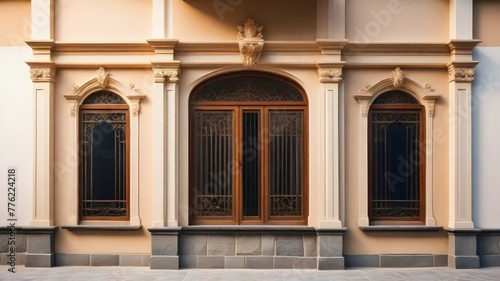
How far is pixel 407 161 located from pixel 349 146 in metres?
1.20

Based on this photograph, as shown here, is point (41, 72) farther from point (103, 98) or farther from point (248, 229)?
point (248, 229)

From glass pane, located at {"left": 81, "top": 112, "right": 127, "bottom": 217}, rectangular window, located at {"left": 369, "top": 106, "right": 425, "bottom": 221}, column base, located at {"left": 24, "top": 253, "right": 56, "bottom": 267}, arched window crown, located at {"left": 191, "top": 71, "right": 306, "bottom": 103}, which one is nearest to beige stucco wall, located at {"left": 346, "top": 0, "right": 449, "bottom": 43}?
rectangular window, located at {"left": 369, "top": 106, "right": 425, "bottom": 221}

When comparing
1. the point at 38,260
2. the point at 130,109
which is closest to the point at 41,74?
the point at 130,109

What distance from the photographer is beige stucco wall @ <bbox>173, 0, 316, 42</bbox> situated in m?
10.2

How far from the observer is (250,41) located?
9969mm

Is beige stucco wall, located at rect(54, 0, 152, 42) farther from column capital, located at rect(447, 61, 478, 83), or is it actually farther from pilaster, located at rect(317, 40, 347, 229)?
column capital, located at rect(447, 61, 478, 83)

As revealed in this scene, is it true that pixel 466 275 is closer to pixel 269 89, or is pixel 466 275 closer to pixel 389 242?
pixel 389 242

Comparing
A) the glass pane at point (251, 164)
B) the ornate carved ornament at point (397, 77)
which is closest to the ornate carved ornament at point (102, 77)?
the glass pane at point (251, 164)

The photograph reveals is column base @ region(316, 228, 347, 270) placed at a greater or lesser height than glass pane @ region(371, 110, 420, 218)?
lesser

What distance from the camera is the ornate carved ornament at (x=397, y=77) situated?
10.2m

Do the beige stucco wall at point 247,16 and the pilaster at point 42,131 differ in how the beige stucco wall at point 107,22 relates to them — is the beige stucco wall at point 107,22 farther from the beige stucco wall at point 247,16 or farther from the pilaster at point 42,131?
the beige stucco wall at point 247,16

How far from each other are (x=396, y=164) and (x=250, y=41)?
3.65 m

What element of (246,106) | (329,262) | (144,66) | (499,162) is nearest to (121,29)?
(144,66)

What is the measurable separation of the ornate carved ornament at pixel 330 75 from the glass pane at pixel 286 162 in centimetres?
81
